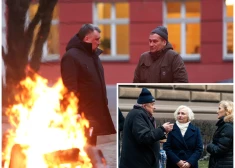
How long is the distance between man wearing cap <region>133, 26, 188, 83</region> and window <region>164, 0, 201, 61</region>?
5 centimetres

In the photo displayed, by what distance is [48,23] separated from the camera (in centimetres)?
420

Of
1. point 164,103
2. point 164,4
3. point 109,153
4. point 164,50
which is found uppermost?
point 164,4

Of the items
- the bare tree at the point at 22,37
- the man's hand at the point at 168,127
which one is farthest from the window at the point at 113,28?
the man's hand at the point at 168,127

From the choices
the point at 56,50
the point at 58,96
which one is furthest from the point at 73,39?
the point at 58,96

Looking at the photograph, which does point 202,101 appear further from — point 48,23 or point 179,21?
point 48,23

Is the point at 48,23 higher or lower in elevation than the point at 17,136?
higher

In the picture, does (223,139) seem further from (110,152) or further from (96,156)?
(96,156)

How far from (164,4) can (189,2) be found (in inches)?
6.7

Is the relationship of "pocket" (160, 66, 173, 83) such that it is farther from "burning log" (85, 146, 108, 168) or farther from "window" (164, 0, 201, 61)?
"burning log" (85, 146, 108, 168)

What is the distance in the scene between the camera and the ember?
13.5 feet

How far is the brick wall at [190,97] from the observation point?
12.9 feet

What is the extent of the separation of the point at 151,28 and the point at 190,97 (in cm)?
54

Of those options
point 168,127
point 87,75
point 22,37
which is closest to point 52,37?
point 22,37

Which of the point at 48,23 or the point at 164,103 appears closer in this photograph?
the point at 164,103
